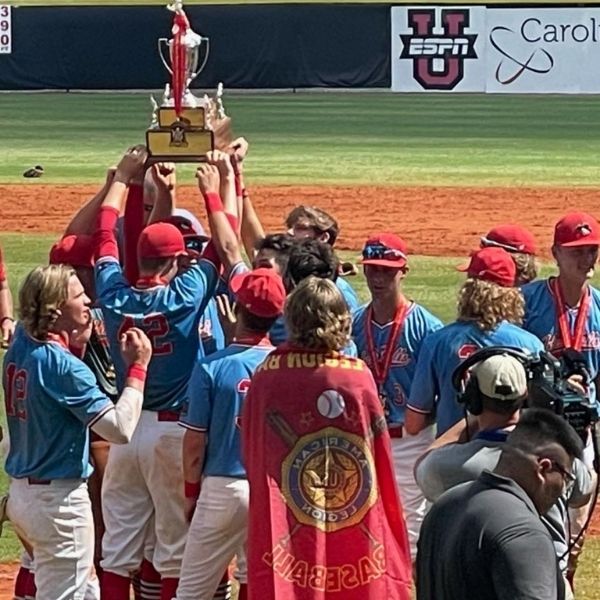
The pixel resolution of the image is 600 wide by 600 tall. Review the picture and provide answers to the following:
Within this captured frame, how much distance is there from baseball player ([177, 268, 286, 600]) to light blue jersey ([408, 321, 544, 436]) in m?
0.90

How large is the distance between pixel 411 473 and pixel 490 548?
11.8 ft

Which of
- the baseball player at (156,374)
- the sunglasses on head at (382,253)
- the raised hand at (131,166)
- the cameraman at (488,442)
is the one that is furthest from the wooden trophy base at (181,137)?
the cameraman at (488,442)

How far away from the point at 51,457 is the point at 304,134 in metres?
25.5

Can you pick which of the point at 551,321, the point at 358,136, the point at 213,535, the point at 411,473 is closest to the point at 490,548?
the point at 213,535

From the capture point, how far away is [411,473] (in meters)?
7.84

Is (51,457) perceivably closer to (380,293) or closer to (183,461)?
(183,461)

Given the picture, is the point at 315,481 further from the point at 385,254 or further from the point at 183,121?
the point at 183,121

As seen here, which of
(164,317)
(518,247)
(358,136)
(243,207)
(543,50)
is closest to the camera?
(164,317)

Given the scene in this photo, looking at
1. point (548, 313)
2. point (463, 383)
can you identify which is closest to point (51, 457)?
point (463, 383)

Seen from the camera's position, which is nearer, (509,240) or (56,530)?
(56,530)

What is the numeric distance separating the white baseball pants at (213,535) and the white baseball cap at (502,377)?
1568 mm

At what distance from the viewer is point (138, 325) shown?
7.02m

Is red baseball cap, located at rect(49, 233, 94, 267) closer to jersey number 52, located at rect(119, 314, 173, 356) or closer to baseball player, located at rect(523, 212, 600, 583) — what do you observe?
jersey number 52, located at rect(119, 314, 173, 356)

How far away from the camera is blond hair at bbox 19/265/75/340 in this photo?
6.41 metres
